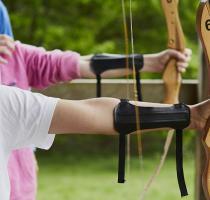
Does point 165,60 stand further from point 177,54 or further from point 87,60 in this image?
point 87,60

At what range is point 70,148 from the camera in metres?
7.02

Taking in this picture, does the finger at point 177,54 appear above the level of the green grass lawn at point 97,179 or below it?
above

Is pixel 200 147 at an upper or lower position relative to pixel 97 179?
upper

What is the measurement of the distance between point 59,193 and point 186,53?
3244 millimetres

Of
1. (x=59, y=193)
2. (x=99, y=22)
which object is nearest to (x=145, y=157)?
(x=99, y=22)

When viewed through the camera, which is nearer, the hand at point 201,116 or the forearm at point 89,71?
the hand at point 201,116

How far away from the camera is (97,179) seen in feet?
18.0

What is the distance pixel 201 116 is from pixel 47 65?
2.16ft

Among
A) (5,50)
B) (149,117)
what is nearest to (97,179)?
(5,50)

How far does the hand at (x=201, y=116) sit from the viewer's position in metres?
1.15

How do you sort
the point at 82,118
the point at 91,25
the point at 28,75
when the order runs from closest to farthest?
1. the point at 82,118
2. the point at 28,75
3. the point at 91,25

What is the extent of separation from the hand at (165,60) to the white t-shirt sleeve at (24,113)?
63cm

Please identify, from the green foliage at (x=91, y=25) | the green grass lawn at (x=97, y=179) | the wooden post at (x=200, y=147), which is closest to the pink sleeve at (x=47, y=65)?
the wooden post at (x=200, y=147)

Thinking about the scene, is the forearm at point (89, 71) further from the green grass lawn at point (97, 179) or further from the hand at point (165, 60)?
the green grass lawn at point (97, 179)
